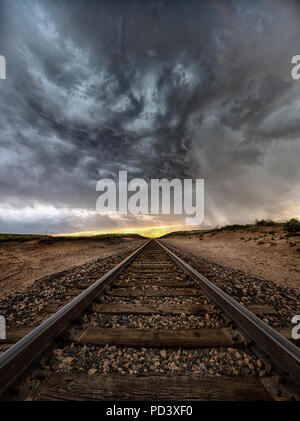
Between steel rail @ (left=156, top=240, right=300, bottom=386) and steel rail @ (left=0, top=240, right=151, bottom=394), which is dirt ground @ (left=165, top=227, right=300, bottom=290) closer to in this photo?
steel rail @ (left=156, top=240, right=300, bottom=386)

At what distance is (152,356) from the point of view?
1543 mm

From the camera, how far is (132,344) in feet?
5.51

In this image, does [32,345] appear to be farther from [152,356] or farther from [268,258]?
[268,258]

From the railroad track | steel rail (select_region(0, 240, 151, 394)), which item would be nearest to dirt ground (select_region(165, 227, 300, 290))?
the railroad track

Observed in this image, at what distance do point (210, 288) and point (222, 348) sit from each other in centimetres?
121

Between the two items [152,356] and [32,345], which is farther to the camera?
[152,356]

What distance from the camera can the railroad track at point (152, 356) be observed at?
3.85 ft

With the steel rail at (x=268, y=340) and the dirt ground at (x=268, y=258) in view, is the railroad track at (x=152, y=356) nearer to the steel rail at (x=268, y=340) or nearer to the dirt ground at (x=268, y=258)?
the steel rail at (x=268, y=340)

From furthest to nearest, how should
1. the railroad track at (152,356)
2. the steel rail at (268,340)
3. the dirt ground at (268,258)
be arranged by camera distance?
1. the dirt ground at (268,258)
2. the steel rail at (268,340)
3. the railroad track at (152,356)

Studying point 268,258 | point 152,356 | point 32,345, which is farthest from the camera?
point 268,258

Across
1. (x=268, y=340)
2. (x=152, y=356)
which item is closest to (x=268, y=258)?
(x=268, y=340)

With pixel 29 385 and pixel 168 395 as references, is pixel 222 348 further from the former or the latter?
pixel 29 385

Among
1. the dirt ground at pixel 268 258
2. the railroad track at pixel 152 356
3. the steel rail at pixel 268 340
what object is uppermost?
the steel rail at pixel 268 340

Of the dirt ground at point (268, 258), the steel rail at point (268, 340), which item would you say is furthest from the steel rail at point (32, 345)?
the dirt ground at point (268, 258)
